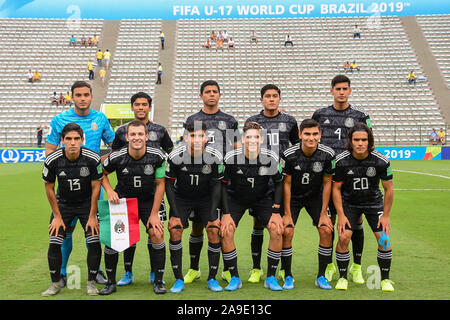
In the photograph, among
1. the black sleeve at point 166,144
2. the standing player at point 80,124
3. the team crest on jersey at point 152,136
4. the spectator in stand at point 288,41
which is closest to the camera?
the standing player at point 80,124

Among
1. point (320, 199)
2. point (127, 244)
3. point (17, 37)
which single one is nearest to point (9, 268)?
point (127, 244)

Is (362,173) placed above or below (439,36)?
below

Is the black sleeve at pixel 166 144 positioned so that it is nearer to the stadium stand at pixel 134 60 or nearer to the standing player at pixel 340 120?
the standing player at pixel 340 120

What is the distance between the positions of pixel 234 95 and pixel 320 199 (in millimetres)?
33205

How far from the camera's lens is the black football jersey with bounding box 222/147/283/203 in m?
6.07

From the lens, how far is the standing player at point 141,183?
18.7ft

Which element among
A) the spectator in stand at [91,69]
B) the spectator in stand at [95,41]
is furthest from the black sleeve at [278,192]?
the spectator in stand at [95,41]

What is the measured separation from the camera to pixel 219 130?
681 cm

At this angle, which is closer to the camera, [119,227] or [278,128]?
[119,227]

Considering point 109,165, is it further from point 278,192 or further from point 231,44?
point 231,44

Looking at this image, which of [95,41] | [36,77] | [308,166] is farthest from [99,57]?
[308,166]

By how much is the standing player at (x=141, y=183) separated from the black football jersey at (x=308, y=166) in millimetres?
1471

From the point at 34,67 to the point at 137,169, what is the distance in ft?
130
